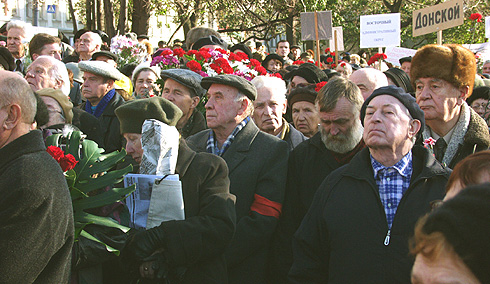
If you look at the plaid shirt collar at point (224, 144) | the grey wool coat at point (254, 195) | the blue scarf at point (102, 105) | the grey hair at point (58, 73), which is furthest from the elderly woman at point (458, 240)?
the blue scarf at point (102, 105)

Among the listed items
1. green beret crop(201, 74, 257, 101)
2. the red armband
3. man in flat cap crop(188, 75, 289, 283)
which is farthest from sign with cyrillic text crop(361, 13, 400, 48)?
the red armband

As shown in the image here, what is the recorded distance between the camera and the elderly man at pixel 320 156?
420 cm

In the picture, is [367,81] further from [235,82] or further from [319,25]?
[319,25]

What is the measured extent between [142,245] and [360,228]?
1.21 m

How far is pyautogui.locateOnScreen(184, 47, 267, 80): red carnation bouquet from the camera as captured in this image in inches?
218

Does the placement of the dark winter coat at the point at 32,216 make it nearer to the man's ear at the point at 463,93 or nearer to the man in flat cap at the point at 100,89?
the man's ear at the point at 463,93

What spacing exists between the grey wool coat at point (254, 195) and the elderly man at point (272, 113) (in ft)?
1.85

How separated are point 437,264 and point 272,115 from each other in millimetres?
3662

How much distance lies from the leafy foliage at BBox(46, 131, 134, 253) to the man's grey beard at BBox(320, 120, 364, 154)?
4.88 ft

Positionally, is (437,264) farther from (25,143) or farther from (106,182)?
(106,182)

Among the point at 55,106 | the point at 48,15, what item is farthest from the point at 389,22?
the point at 48,15

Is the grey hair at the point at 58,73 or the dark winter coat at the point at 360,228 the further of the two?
the grey hair at the point at 58,73

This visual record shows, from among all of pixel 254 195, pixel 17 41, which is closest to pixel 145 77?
pixel 17 41

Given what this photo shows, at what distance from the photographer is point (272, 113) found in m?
5.11
